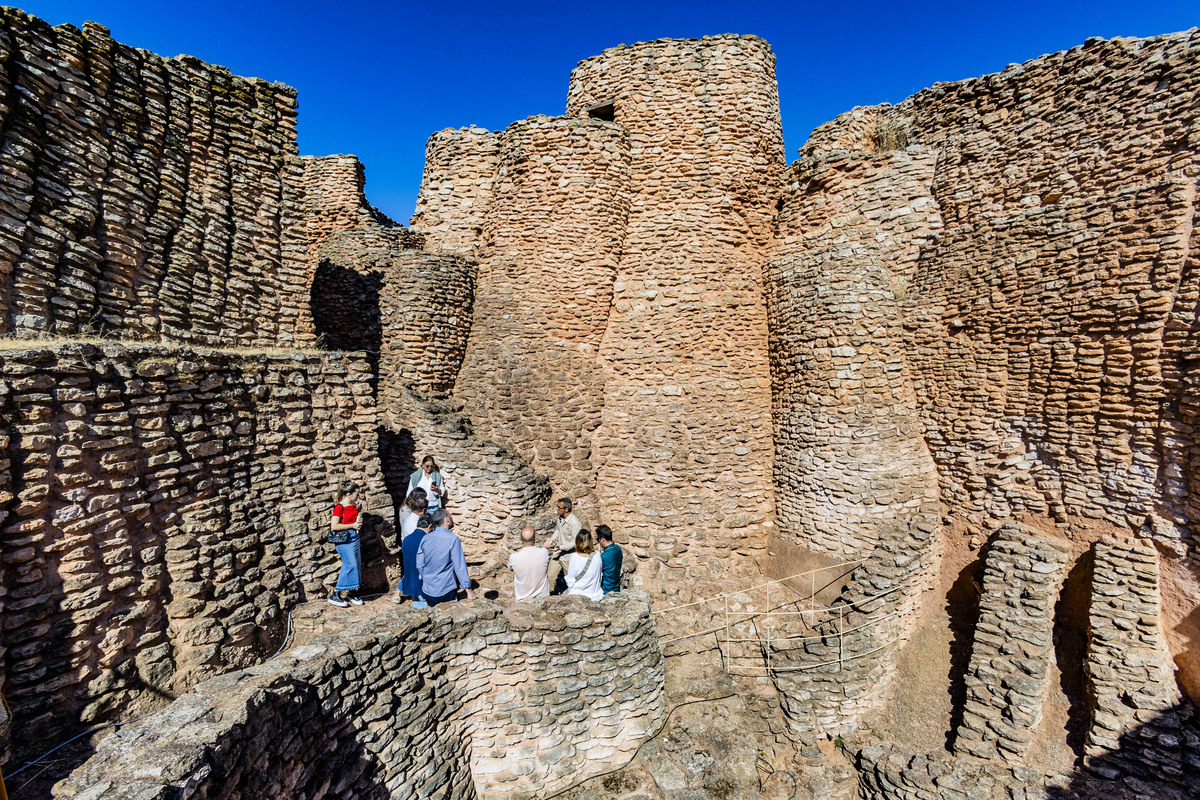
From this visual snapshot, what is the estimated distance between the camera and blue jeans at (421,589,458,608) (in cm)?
696

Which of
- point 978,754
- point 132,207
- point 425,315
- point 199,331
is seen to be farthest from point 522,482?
point 978,754

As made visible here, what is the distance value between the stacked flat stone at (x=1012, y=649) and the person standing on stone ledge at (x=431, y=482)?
852cm

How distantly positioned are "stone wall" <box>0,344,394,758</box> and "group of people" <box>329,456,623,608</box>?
0.29m

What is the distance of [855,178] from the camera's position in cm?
1030

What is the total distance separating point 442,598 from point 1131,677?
28.9 ft

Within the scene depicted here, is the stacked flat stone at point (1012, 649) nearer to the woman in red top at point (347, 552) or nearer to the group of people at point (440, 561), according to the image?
the group of people at point (440, 561)

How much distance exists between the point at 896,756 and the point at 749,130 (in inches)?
451

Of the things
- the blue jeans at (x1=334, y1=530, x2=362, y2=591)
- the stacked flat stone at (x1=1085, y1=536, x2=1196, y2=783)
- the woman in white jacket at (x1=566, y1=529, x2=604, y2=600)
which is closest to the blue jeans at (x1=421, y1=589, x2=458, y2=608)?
the blue jeans at (x1=334, y1=530, x2=362, y2=591)

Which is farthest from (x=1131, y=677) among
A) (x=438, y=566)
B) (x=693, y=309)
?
(x=438, y=566)

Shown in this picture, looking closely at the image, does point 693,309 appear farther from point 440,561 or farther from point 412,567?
point 412,567

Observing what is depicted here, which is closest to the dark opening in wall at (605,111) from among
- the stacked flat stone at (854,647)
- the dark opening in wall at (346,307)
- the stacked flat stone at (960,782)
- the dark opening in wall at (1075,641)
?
the dark opening in wall at (346,307)

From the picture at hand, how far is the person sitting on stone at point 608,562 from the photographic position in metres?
7.87

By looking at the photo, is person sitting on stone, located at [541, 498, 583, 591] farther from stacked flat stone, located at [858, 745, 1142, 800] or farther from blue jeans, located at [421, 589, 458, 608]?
stacked flat stone, located at [858, 745, 1142, 800]

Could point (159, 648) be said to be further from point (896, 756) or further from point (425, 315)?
point (896, 756)
